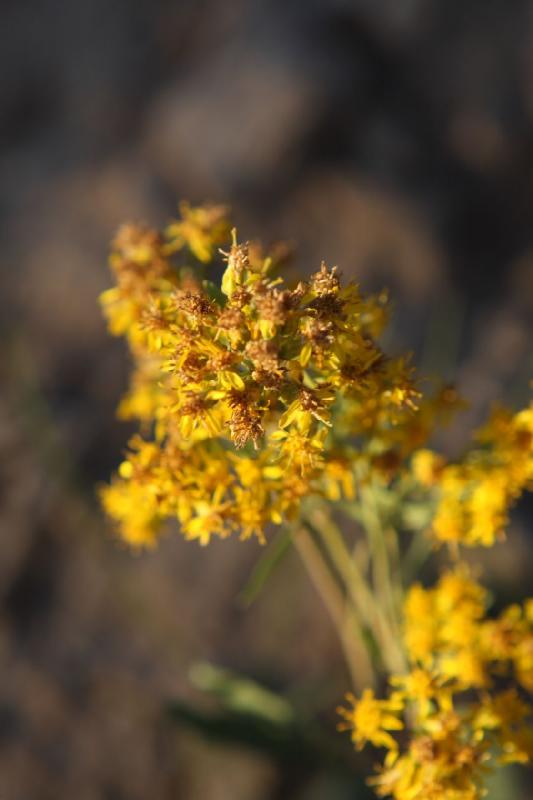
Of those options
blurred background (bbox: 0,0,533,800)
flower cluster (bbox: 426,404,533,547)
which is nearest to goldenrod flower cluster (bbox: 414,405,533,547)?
flower cluster (bbox: 426,404,533,547)

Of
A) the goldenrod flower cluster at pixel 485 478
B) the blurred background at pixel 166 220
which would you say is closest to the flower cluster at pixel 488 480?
the goldenrod flower cluster at pixel 485 478

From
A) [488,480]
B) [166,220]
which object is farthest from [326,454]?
[166,220]

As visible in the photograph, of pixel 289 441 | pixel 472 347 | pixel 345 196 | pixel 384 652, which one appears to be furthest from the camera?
pixel 345 196

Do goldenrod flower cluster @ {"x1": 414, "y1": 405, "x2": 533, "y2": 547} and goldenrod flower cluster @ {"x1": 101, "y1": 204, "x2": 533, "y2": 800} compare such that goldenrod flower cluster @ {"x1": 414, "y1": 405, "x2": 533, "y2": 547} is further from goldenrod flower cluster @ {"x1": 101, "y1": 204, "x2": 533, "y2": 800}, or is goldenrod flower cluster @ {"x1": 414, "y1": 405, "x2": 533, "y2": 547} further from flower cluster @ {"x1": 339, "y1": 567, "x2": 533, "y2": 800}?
flower cluster @ {"x1": 339, "y1": 567, "x2": 533, "y2": 800}

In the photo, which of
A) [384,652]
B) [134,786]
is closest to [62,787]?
[134,786]

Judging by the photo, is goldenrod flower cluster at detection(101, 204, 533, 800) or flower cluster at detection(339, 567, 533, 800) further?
flower cluster at detection(339, 567, 533, 800)

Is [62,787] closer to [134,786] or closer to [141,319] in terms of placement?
[134,786]

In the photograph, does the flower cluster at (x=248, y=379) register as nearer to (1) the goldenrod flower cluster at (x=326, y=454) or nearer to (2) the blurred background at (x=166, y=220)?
(1) the goldenrod flower cluster at (x=326, y=454)
